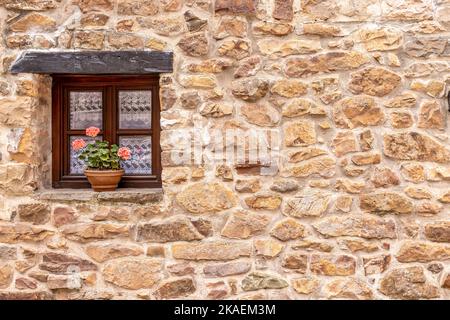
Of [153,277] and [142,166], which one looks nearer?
[153,277]

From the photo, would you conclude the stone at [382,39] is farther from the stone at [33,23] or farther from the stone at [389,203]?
the stone at [33,23]

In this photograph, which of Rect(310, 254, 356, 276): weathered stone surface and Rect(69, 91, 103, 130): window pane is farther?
Rect(69, 91, 103, 130): window pane

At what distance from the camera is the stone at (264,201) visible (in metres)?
3.38

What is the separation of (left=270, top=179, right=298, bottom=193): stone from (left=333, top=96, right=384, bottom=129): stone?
19.8 inches

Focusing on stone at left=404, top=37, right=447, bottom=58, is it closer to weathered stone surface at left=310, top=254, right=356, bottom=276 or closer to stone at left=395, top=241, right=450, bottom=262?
stone at left=395, top=241, right=450, bottom=262

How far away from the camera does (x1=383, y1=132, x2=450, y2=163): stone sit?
3326mm

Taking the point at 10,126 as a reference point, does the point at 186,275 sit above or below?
below

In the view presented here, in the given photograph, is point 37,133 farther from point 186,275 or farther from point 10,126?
point 186,275

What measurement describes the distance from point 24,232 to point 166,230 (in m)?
0.99

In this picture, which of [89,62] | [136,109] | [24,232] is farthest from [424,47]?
[24,232]

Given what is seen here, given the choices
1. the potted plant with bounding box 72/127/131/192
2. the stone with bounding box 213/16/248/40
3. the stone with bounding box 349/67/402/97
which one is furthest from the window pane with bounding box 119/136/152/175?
the stone with bounding box 349/67/402/97

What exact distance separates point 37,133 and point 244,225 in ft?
5.22

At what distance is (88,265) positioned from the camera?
342cm

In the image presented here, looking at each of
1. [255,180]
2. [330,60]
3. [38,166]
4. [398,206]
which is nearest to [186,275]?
[255,180]
